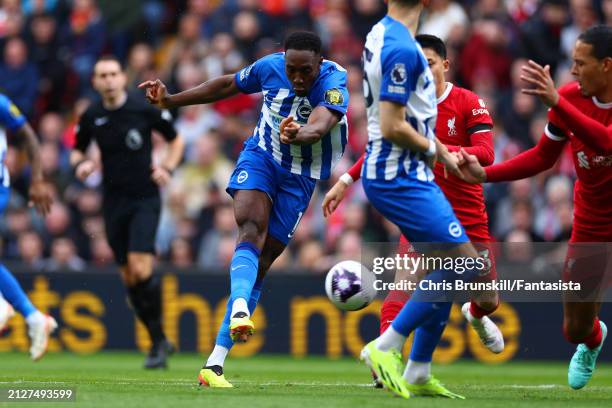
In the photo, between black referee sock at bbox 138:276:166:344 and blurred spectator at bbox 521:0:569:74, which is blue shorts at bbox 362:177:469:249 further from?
blurred spectator at bbox 521:0:569:74

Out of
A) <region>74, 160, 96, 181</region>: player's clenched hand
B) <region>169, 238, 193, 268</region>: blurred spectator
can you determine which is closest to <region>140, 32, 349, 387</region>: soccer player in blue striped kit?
<region>74, 160, 96, 181</region>: player's clenched hand

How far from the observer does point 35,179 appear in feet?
37.0

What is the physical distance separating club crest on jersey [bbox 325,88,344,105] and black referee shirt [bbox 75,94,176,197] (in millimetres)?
4148

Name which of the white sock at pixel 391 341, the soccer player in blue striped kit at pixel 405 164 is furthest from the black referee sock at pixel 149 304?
the white sock at pixel 391 341

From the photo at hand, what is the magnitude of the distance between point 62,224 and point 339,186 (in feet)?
28.3

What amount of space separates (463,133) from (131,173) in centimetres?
428

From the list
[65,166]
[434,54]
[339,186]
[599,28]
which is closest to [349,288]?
[339,186]

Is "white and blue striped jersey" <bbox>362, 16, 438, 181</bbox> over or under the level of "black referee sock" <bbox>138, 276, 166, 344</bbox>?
over

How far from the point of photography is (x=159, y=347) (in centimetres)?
1214

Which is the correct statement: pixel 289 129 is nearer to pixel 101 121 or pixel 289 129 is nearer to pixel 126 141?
pixel 126 141

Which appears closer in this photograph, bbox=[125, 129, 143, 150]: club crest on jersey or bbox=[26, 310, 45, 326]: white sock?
bbox=[26, 310, 45, 326]: white sock

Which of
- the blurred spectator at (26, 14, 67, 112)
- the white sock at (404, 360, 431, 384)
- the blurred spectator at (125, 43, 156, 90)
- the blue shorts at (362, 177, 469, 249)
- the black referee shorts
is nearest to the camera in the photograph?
the blue shorts at (362, 177, 469, 249)

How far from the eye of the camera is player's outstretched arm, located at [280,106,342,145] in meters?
8.10

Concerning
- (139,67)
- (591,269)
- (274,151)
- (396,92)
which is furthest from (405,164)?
(139,67)
